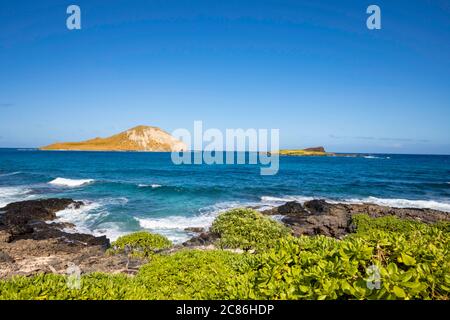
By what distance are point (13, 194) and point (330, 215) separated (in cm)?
4026

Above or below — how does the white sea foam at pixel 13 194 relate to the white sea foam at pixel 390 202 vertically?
above

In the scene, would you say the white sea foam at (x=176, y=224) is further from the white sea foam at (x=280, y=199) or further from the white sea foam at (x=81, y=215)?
the white sea foam at (x=280, y=199)

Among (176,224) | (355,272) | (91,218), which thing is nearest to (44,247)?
(91,218)

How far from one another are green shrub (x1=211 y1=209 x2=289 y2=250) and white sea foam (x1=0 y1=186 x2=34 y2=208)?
98.6ft

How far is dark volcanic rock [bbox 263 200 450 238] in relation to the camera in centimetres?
2520

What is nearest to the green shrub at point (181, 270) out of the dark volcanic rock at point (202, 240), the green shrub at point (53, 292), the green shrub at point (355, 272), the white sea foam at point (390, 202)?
the green shrub at point (53, 292)

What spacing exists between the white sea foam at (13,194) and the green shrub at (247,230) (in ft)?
98.6

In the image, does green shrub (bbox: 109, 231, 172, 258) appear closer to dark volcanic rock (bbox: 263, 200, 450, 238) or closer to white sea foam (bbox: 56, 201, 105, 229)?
white sea foam (bbox: 56, 201, 105, 229)

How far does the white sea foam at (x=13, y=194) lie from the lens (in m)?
35.7

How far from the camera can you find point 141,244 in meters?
15.6

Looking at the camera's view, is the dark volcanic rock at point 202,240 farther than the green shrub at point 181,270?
Yes

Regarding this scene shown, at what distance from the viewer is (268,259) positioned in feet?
14.7
